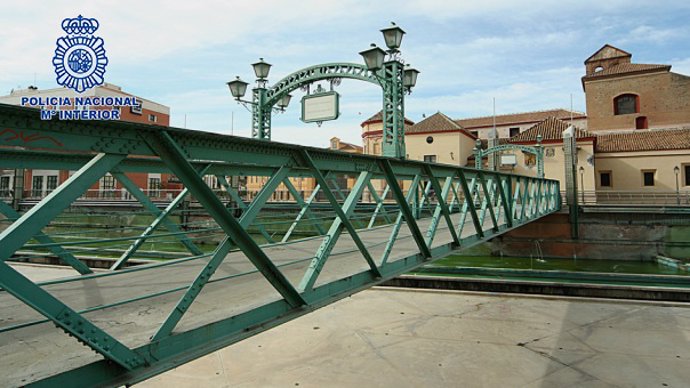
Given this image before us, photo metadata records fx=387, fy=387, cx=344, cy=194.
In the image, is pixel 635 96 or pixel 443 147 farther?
pixel 443 147

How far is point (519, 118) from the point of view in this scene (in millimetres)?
42438

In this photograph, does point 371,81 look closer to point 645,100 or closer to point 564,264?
point 564,264

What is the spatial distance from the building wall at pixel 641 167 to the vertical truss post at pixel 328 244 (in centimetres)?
2974

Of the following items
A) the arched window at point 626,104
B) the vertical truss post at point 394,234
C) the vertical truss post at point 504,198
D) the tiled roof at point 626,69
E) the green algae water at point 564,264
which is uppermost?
the tiled roof at point 626,69

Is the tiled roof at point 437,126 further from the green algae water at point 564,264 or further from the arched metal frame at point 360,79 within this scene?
the arched metal frame at point 360,79

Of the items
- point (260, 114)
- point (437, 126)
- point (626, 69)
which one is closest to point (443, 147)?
point (437, 126)

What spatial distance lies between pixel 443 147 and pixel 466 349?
28121mm

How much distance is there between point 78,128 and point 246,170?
3.51m

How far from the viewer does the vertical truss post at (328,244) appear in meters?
3.03

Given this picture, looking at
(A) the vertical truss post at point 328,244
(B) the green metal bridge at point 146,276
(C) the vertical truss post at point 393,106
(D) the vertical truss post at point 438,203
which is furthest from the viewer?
(C) the vertical truss post at point 393,106

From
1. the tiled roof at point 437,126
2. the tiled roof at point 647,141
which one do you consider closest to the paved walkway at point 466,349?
the tiled roof at point 647,141

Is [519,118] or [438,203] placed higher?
[519,118]

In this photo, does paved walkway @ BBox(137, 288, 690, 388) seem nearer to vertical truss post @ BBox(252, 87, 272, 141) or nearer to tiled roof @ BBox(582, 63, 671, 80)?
vertical truss post @ BBox(252, 87, 272, 141)

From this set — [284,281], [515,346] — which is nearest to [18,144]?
[284,281]
